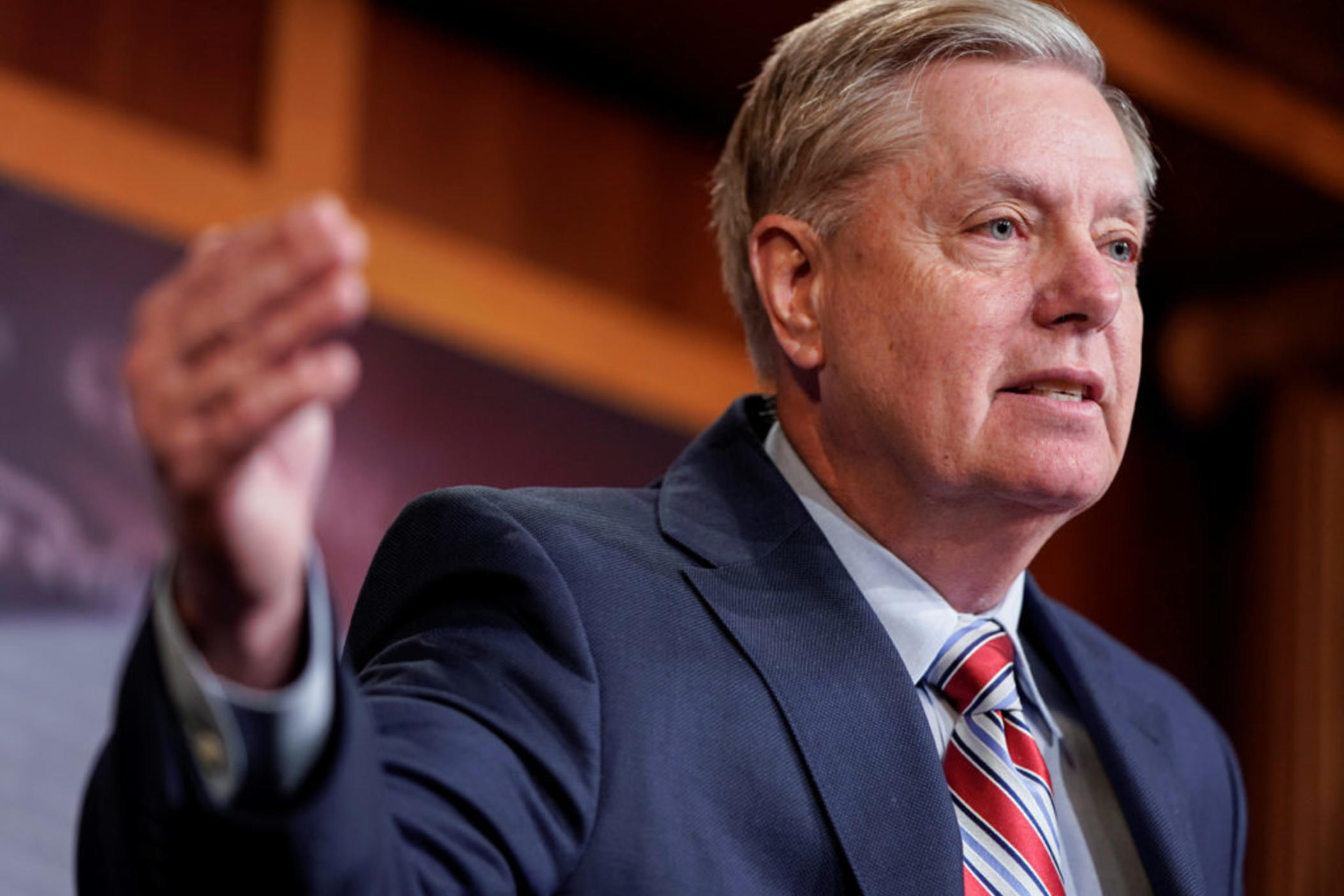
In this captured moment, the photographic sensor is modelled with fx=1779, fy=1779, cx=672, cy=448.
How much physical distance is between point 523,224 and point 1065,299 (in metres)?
2.39

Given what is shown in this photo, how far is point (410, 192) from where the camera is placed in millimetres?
3828

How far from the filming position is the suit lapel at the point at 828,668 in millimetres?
1472

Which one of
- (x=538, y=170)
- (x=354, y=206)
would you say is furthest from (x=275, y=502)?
(x=538, y=170)

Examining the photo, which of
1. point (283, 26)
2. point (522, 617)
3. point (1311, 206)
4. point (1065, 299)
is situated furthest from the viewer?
point (1311, 206)

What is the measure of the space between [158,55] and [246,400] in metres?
2.76

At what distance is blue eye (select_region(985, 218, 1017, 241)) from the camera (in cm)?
182

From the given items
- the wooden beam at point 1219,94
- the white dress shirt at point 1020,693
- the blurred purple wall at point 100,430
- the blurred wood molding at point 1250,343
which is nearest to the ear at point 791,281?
the white dress shirt at point 1020,693

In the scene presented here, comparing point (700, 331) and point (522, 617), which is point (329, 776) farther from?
point (700, 331)

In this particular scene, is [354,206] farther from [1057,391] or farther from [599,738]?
[599,738]

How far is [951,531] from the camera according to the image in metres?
1.76

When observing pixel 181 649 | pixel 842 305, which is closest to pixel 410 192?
pixel 842 305

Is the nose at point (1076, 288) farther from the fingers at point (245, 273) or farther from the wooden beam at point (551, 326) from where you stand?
the wooden beam at point (551, 326)

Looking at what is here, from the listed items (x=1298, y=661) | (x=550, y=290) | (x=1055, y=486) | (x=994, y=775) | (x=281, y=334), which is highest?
(x=281, y=334)

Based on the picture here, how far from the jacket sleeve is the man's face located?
0.46m
